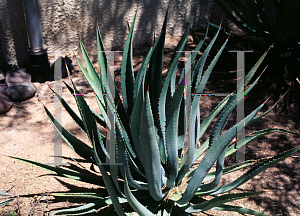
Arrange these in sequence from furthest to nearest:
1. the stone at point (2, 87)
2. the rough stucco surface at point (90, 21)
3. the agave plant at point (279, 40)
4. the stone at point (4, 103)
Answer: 1. the rough stucco surface at point (90, 21)
2. the stone at point (2, 87)
3. the stone at point (4, 103)
4. the agave plant at point (279, 40)

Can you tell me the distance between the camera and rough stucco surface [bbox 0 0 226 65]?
414cm

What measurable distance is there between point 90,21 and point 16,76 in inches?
55.2

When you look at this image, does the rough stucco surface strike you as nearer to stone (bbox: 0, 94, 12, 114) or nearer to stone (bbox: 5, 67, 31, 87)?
stone (bbox: 5, 67, 31, 87)

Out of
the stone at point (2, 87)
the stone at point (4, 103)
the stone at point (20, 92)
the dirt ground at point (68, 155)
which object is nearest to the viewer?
the dirt ground at point (68, 155)

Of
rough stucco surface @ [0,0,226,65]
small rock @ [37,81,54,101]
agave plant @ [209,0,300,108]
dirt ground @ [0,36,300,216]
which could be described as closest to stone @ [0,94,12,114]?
dirt ground @ [0,36,300,216]

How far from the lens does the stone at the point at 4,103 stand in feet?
11.3

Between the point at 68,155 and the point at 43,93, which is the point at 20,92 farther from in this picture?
the point at 68,155

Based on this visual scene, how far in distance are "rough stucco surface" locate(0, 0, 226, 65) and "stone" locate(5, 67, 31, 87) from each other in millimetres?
272

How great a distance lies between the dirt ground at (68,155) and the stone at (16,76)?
183mm

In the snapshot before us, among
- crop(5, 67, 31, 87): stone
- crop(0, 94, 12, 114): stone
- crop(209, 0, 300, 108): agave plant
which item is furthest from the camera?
crop(5, 67, 31, 87): stone

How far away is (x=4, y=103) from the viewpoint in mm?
3473

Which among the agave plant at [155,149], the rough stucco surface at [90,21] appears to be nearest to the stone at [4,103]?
the rough stucco surface at [90,21]

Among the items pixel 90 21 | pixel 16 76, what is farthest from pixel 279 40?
pixel 16 76

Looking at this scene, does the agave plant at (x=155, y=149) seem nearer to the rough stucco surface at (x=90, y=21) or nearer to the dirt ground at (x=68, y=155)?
the dirt ground at (x=68, y=155)
